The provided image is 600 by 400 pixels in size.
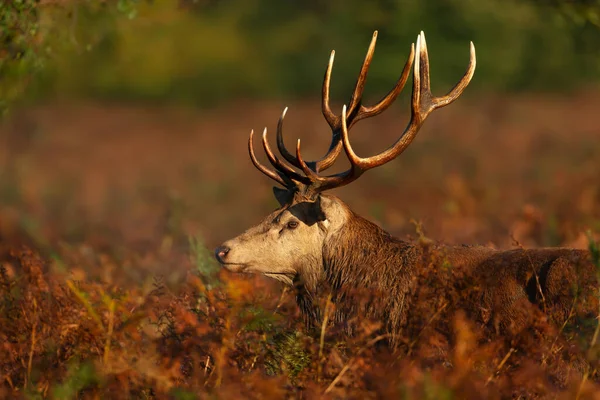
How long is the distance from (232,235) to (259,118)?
38.7ft

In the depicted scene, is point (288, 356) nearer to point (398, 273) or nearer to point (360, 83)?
point (398, 273)

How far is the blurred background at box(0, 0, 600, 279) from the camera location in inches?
452

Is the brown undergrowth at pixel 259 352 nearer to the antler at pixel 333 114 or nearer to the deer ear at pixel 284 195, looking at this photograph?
the deer ear at pixel 284 195

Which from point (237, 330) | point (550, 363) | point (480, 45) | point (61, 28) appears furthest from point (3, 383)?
point (480, 45)

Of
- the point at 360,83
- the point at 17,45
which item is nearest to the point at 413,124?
the point at 360,83

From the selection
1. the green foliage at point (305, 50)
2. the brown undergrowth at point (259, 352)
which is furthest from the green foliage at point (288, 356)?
the green foliage at point (305, 50)

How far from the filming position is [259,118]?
27.4 metres

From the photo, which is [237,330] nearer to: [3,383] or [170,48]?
[3,383]

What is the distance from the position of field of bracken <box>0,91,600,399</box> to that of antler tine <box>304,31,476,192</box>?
2.09 ft

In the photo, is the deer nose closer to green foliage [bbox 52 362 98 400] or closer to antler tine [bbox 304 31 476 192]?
antler tine [bbox 304 31 476 192]

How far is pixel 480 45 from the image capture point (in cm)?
2542

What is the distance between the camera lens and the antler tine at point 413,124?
7148mm

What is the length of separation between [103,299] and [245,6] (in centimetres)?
3045

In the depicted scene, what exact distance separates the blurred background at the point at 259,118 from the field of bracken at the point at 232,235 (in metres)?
0.09
